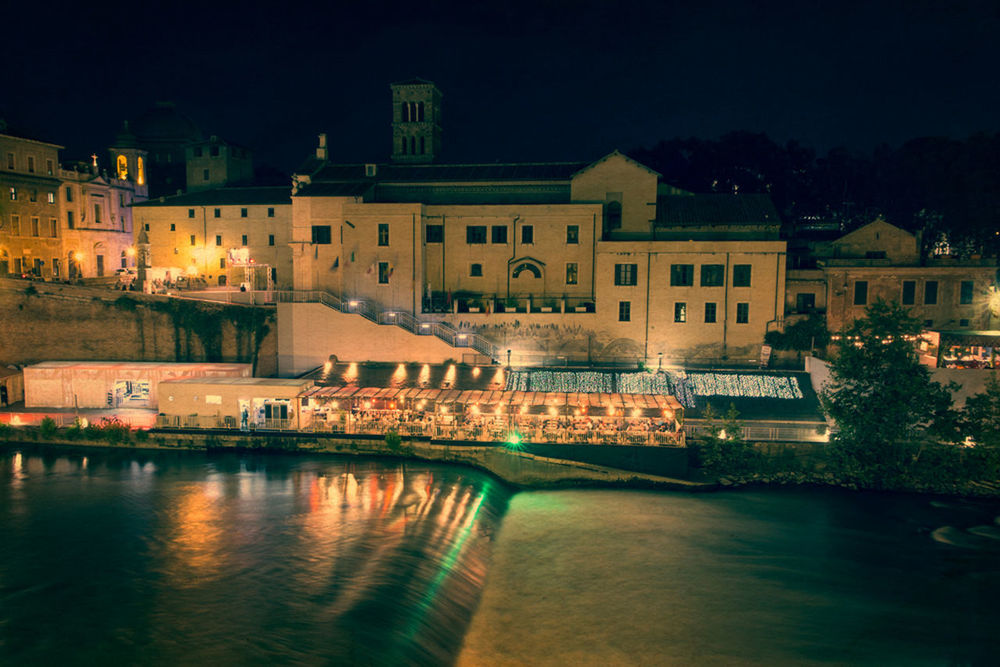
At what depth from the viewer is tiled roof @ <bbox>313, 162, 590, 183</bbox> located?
1673 inches

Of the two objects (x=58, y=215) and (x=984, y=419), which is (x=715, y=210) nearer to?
(x=984, y=419)

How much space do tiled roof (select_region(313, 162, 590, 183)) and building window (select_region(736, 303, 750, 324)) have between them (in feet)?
40.4

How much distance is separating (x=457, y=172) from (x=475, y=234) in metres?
5.15

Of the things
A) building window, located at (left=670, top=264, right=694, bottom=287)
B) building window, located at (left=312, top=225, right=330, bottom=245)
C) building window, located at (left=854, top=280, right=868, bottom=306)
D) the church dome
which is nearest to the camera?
building window, located at (left=854, top=280, right=868, bottom=306)

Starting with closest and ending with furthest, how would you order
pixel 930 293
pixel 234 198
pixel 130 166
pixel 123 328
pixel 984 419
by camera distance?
pixel 984 419 → pixel 930 293 → pixel 123 328 → pixel 234 198 → pixel 130 166

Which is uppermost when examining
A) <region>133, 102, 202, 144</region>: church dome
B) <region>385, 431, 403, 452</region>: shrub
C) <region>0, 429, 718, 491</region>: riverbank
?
<region>133, 102, 202, 144</region>: church dome

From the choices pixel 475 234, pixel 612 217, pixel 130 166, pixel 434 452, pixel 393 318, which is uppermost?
pixel 130 166

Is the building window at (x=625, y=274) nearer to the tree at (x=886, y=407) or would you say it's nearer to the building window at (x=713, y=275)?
the building window at (x=713, y=275)

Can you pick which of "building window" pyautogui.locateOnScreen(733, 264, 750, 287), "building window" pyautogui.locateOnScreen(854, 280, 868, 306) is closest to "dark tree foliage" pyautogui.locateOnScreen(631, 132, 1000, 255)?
"building window" pyautogui.locateOnScreen(854, 280, 868, 306)

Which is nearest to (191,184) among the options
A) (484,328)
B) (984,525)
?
(484,328)

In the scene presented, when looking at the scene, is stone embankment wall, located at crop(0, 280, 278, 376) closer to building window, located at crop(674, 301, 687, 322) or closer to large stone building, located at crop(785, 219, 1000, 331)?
building window, located at crop(674, 301, 687, 322)

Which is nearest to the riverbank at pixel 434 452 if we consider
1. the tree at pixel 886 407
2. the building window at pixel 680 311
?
the tree at pixel 886 407

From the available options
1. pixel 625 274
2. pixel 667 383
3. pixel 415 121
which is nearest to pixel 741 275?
pixel 625 274

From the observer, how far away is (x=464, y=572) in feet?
Answer: 71.9
